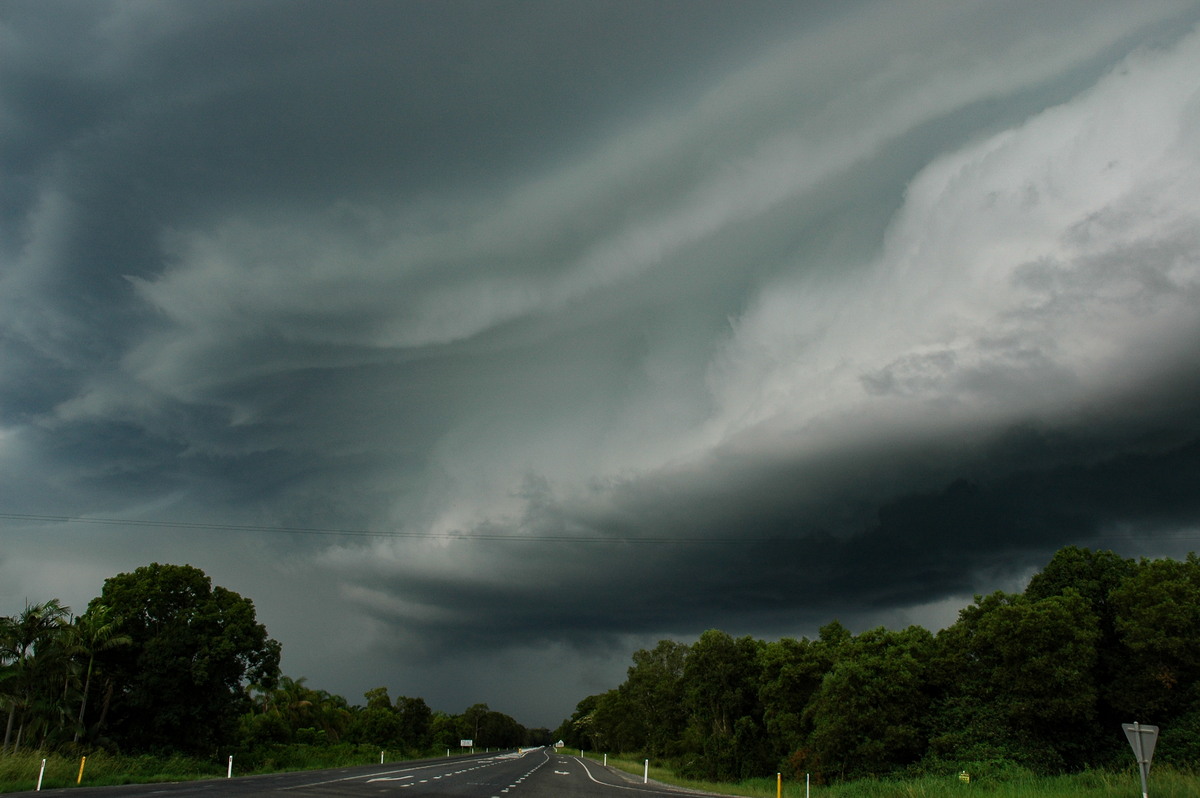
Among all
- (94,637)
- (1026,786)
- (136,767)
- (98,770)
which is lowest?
(136,767)

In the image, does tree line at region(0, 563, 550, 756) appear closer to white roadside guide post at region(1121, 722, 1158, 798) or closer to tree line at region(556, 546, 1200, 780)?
tree line at region(556, 546, 1200, 780)

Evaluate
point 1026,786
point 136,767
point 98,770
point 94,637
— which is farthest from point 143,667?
point 1026,786

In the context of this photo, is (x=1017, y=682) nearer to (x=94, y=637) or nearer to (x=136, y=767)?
(x=136, y=767)

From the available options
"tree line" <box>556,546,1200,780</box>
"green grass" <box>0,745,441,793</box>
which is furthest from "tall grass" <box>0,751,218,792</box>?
"tree line" <box>556,546,1200,780</box>

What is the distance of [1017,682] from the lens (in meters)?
35.1

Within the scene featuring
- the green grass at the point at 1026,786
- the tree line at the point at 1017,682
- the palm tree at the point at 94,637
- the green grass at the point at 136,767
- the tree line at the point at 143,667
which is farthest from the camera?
the palm tree at the point at 94,637

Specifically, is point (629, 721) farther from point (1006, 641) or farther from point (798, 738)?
point (1006, 641)

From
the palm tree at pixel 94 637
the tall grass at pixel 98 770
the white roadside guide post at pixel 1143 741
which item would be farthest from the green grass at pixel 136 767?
the white roadside guide post at pixel 1143 741

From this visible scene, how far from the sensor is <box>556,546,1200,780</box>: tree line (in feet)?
109

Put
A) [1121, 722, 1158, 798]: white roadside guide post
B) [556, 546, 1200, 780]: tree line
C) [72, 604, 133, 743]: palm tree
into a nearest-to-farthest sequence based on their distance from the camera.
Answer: [1121, 722, 1158, 798]: white roadside guide post < [556, 546, 1200, 780]: tree line < [72, 604, 133, 743]: palm tree

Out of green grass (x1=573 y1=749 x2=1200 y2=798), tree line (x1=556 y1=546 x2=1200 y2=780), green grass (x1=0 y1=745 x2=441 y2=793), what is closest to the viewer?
green grass (x1=573 y1=749 x2=1200 y2=798)

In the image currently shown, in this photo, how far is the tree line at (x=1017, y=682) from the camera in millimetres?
33156

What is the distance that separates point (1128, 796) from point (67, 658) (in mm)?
48352

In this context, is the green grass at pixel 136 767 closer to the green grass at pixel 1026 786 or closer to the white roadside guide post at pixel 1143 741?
the green grass at pixel 1026 786
